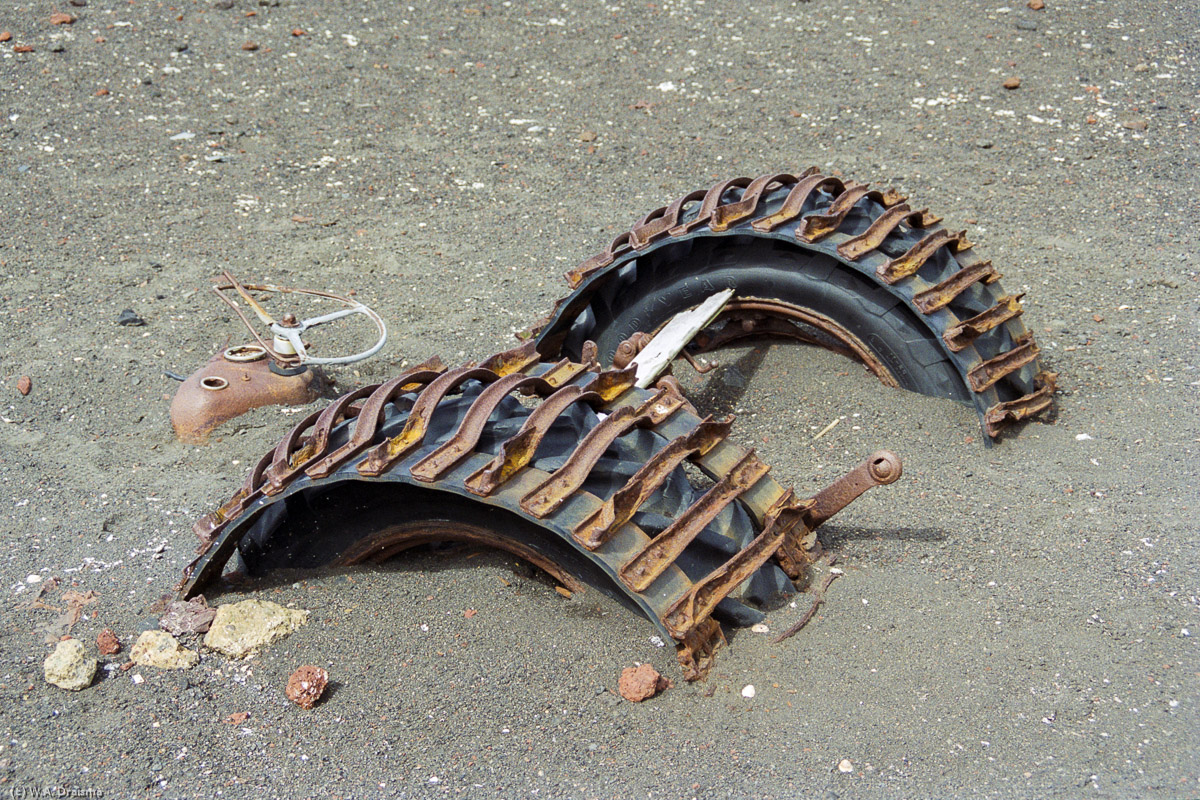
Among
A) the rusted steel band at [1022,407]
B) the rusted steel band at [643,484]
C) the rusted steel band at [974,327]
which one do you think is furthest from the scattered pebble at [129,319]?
the rusted steel band at [1022,407]

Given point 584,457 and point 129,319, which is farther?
point 129,319

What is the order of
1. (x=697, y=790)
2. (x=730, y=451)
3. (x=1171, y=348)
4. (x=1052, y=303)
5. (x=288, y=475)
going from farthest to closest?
(x=1052, y=303) < (x=1171, y=348) < (x=730, y=451) < (x=288, y=475) < (x=697, y=790)

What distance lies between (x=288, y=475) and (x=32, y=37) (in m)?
6.71

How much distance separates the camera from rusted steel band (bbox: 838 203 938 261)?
12.2 ft

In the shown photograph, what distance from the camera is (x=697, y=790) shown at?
7.73ft

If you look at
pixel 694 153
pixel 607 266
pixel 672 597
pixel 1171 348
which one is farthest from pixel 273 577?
pixel 694 153

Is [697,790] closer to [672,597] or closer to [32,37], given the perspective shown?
[672,597]

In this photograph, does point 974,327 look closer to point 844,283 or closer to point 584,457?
point 844,283

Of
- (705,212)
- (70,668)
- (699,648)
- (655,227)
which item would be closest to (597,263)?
(655,227)

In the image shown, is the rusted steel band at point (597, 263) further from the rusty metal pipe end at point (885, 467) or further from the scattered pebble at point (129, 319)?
the scattered pebble at point (129, 319)

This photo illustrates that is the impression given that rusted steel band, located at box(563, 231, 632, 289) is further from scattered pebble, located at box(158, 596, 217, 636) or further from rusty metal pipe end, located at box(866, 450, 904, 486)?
scattered pebble, located at box(158, 596, 217, 636)

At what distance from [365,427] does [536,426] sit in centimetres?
45

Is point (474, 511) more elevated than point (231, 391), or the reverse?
point (474, 511)

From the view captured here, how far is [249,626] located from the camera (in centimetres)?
279
